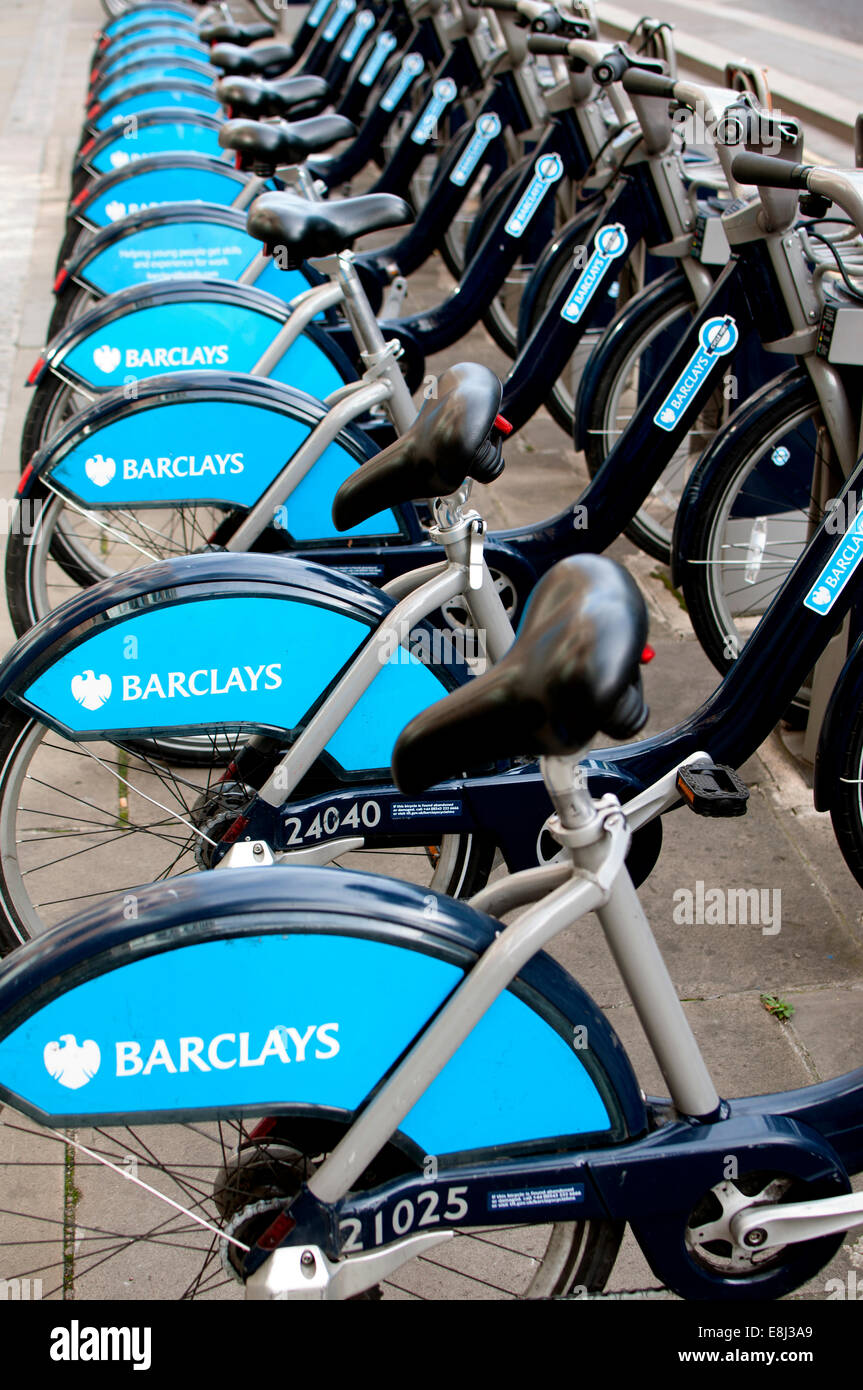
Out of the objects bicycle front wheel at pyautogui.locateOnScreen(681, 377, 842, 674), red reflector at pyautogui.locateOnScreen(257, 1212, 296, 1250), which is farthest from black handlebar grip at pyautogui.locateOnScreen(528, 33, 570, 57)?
red reflector at pyautogui.locateOnScreen(257, 1212, 296, 1250)

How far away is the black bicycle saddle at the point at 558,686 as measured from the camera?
1.42 m

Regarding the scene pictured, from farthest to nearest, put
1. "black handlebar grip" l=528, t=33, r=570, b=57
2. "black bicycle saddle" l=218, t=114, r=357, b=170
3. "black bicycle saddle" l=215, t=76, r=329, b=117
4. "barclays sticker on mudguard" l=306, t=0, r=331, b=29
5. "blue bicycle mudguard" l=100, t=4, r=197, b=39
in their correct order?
"blue bicycle mudguard" l=100, t=4, r=197, b=39
"barclays sticker on mudguard" l=306, t=0, r=331, b=29
"black bicycle saddle" l=215, t=76, r=329, b=117
"black bicycle saddle" l=218, t=114, r=357, b=170
"black handlebar grip" l=528, t=33, r=570, b=57

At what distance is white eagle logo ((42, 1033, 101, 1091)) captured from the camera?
160 centimetres

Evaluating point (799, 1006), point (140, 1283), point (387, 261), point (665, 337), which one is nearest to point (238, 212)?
point (387, 261)

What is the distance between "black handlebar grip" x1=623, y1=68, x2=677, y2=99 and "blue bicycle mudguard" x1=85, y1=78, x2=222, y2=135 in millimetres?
→ 3583

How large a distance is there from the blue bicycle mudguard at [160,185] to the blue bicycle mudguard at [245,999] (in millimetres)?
4153

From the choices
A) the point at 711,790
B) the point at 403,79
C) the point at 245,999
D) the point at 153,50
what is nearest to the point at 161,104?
the point at 403,79

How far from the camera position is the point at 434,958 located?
5.28ft

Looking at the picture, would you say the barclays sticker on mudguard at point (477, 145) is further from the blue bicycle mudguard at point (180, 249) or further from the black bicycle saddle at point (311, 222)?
the black bicycle saddle at point (311, 222)

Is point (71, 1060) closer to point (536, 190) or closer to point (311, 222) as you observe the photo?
point (311, 222)

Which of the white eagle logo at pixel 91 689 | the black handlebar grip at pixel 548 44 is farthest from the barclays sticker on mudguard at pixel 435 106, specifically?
the white eagle logo at pixel 91 689

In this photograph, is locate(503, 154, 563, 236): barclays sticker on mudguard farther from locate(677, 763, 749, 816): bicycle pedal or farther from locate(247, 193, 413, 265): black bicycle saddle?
locate(677, 763, 749, 816): bicycle pedal
